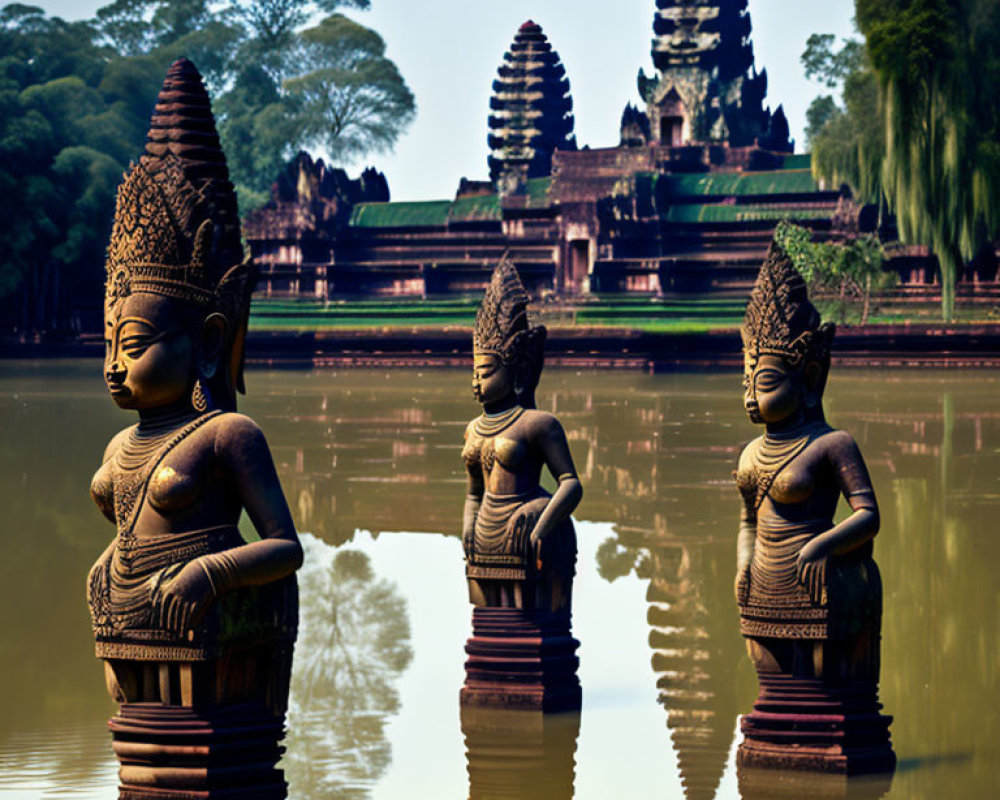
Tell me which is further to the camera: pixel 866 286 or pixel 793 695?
pixel 866 286

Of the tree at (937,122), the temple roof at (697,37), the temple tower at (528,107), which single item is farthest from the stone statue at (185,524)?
the temple tower at (528,107)

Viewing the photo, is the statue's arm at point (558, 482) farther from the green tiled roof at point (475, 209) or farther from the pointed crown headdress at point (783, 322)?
the green tiled roof at point (475, 209)

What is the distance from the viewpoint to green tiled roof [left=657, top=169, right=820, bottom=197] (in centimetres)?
4903

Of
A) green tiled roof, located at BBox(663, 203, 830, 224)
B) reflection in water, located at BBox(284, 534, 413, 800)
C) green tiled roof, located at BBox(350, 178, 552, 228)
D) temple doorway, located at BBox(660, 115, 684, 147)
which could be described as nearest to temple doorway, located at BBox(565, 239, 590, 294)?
green tiled roof, located at BBox(663, 203, 830, 224)

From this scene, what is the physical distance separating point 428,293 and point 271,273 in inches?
200

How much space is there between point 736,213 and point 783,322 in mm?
43024

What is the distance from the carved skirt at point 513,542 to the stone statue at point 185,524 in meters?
2.87

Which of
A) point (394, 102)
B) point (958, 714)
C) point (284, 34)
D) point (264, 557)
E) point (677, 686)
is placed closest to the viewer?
point (264, 557)

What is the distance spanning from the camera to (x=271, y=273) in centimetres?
5244

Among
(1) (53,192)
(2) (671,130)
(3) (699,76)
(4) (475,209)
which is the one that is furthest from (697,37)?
(1) (53,192)

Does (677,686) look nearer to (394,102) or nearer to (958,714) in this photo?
(958,714)

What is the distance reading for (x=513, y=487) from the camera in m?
7.87

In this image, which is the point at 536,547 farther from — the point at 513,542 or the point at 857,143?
the point at 857,143

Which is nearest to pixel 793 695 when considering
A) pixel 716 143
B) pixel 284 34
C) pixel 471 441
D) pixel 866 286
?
pixel 471 441
